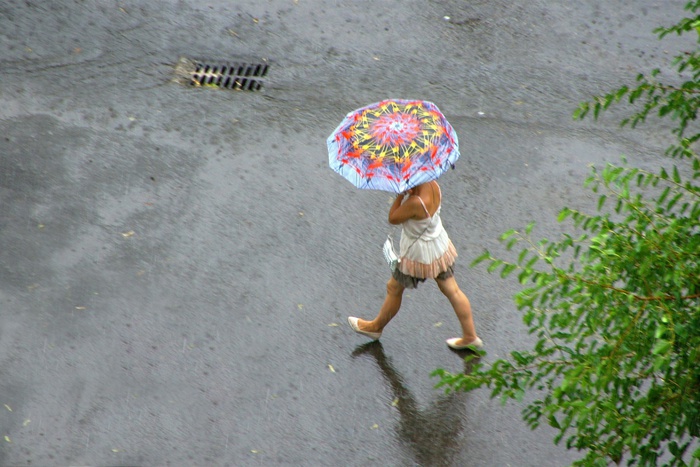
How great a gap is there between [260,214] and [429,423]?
2428 millimetres

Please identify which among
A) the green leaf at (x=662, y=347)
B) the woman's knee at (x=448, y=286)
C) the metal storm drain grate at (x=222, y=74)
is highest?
the green leaf at (x=662, y=347)

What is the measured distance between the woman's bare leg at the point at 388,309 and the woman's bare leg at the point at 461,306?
299 millimetres

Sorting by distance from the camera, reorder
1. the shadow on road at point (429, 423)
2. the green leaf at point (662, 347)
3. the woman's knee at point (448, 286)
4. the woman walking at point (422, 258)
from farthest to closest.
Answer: the woman's knee at point (448, 286)
the shadow on road at point (429, 423)
the woman walking at point (422, 258)
the green leaf at point (662, 347)

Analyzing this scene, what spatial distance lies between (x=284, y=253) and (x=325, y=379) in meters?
1.30

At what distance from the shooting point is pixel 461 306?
18.7 feet

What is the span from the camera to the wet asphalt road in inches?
217

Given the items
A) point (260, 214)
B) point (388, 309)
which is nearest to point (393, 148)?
point (388, 309)

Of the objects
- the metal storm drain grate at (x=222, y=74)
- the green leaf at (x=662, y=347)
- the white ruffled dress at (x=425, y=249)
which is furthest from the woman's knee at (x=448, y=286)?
the metal storm drain grate at (x=222, y=74)

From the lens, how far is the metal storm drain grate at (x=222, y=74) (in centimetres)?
821

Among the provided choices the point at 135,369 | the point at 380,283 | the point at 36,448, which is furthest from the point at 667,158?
the point at 36,448

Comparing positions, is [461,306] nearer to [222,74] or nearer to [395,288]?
[395,288]

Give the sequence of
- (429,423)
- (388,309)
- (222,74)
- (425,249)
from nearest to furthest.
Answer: (425,249) < (429,423) < (388,309) < (222,74)

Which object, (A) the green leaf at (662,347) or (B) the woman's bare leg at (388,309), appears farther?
(B) the woman's bare leg at (388,309)

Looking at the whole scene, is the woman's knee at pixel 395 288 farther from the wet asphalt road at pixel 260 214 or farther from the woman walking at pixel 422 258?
the wet asphalt road at pixel 260 214
